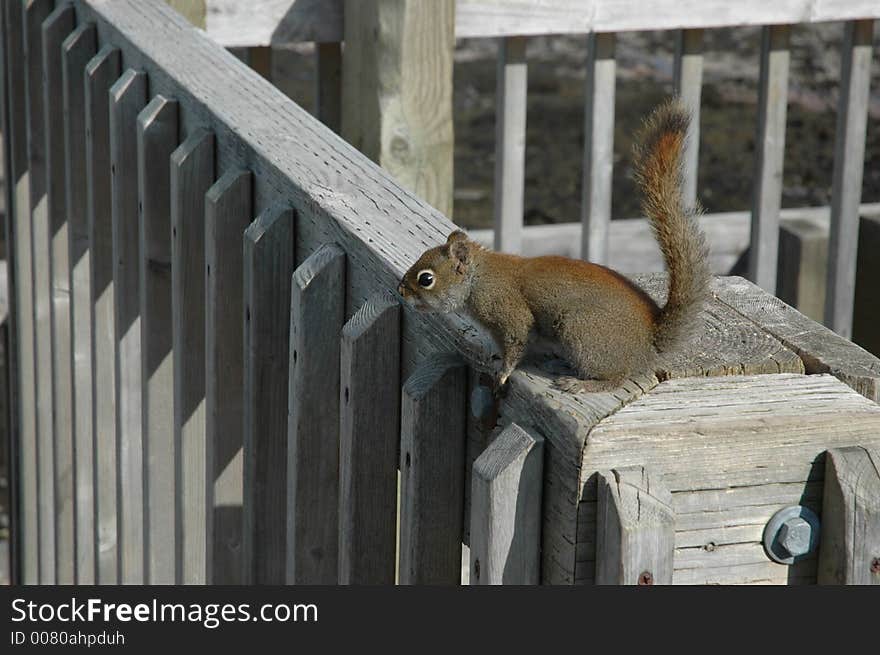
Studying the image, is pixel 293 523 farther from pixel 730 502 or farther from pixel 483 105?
pixel 483 105

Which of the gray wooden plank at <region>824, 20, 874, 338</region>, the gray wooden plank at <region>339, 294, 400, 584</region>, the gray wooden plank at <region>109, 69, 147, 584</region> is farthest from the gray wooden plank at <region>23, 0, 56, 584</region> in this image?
the gray wooden plank at <region>824, 20, 874, 338</region>

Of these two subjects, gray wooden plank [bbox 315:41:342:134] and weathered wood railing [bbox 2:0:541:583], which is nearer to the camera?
weathered wood railing [bbox 2:0:541:583]

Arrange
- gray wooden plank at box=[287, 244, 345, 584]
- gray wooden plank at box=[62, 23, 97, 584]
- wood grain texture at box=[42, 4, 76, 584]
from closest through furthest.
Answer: gray wooden plank at box=[287, 244, 345, 584]
gray wooden plank at box=[62, 23, 97, 584]
wood grain texture at box=[42, 4, 76, 584]

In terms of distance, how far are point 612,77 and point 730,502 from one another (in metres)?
2.13

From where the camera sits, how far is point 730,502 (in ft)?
3.66

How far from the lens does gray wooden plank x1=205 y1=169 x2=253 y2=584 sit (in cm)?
→ 186

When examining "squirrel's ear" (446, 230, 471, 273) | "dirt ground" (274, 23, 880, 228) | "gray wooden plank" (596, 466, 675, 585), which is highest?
"dirt ground" (274, 23, 880, 228)

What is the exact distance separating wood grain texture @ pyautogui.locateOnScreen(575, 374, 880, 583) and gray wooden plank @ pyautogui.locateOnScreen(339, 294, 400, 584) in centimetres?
39

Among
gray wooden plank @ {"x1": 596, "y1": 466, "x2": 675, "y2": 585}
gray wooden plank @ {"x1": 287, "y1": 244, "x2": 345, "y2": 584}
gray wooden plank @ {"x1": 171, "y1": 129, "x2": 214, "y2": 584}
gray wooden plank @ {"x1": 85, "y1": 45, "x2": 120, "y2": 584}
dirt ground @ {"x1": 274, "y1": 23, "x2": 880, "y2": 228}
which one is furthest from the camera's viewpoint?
dirt ground @ {"x1": 274, "y1": 23, "x2": 880, "y2": 228}

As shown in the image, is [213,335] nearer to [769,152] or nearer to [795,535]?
[795,535]

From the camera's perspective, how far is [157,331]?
2244mm

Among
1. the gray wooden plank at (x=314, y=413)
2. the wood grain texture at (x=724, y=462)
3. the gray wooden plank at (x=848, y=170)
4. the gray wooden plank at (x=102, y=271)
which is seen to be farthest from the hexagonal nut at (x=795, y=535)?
the gray wooden plank at (x=848, y=170)

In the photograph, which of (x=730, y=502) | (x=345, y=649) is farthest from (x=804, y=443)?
(x=345, y=649)

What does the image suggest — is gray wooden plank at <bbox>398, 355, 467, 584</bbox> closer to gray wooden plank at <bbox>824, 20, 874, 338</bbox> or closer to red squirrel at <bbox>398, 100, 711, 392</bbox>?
red squirrel at <bbox>398, 100, 711, 392</bbox>
